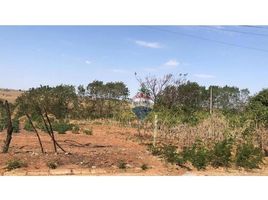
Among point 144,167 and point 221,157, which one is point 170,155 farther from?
point 221,157

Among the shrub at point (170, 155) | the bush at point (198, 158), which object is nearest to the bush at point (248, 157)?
the bush at point (198, 158)

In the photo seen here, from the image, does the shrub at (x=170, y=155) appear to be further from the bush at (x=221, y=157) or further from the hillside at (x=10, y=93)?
the hillside at (x=10, y=93)

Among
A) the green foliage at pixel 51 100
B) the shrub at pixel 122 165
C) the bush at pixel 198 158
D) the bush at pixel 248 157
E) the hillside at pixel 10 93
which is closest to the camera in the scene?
the shrub at pixel 122 165

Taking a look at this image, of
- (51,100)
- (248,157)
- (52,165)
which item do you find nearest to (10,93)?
(51,100)

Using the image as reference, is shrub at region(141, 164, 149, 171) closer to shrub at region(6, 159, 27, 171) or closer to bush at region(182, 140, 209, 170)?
bush at region(182, 140, 209, 170)

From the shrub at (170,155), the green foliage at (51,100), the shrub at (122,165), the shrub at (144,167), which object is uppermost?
the green foliage at (51,100)

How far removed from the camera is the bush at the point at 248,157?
7.82 m

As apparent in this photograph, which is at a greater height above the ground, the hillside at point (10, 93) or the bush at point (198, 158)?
the hillside at point (10, 93)

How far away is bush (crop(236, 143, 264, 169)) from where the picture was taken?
7816mm

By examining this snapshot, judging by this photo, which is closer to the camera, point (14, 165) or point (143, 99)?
point (14, 165)

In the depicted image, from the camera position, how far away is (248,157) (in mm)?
8016

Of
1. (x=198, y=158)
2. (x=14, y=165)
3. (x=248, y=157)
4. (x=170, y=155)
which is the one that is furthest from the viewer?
(x=248, y=157)
